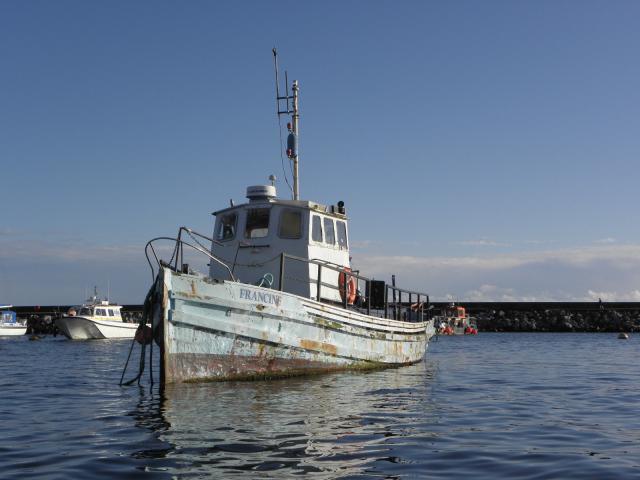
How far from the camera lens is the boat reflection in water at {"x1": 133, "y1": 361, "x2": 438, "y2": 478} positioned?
24.9 feet

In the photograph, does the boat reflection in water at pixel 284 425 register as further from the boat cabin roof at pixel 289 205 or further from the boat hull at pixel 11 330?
the boat hull at pixel 11 330

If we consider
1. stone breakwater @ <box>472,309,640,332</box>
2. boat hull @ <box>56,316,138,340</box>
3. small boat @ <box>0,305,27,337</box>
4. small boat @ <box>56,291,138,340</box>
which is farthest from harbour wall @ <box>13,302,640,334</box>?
boat hull @ <box>56,316,138,340</box>

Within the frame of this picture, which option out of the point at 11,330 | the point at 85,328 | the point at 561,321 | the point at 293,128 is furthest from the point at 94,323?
the point at 561,321

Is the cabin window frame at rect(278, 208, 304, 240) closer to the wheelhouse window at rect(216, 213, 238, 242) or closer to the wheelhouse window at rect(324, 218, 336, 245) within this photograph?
the wheelhouse window at rect(324, 218, 336, 245)

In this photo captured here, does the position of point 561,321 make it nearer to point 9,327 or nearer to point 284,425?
point 9,327

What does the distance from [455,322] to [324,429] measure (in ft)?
200

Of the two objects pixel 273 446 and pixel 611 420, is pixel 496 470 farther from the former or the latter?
pixel 611 420

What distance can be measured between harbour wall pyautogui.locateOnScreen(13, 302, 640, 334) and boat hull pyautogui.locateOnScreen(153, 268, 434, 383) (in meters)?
51.6

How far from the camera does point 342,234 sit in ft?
65.2

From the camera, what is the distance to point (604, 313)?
226ft

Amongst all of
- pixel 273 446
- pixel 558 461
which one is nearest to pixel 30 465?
pixel 273 446

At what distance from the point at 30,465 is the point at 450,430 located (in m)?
5.35

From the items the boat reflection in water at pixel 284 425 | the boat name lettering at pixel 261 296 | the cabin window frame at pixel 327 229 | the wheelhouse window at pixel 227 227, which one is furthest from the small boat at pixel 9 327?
the boat name lettering at pixel 261 296

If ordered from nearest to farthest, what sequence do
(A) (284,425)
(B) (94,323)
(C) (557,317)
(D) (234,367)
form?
(A) (284,425)
(D) (234,367)
(B) (94,323)
(C) (557,317)
